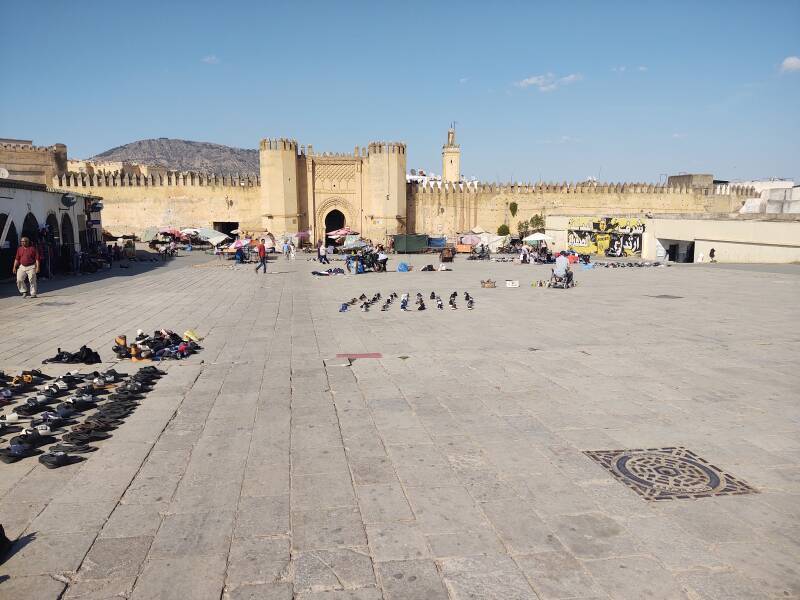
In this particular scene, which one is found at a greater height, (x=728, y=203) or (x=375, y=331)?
(x=728, y=203)

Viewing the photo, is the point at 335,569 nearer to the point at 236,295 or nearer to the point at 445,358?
the point at 445,358

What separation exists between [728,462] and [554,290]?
37.8 feet

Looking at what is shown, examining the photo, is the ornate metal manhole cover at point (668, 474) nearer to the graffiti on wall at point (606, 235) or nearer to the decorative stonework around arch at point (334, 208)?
the graffiti on wall at point (606, 235)

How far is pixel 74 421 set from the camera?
4.96 m

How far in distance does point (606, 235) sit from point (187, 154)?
138881mm

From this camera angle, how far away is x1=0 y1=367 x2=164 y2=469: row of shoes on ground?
4.18 meters

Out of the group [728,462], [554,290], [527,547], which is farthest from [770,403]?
[554,290]

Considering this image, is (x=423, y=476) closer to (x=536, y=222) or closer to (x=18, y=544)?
(x=18, y=544)

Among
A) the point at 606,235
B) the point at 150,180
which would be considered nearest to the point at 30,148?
the point at 150,180

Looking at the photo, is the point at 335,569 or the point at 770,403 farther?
the point at 770,403

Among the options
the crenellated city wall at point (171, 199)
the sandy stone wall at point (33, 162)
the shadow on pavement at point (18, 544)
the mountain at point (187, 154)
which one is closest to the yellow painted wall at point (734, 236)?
the crenellated city wall at point (171, 199)

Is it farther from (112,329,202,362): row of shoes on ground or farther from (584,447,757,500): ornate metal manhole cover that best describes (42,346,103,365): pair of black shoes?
(584,447,757,500): ornate metal manhole cover

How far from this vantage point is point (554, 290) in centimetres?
1539

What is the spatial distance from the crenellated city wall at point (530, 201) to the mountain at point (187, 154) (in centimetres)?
10554
